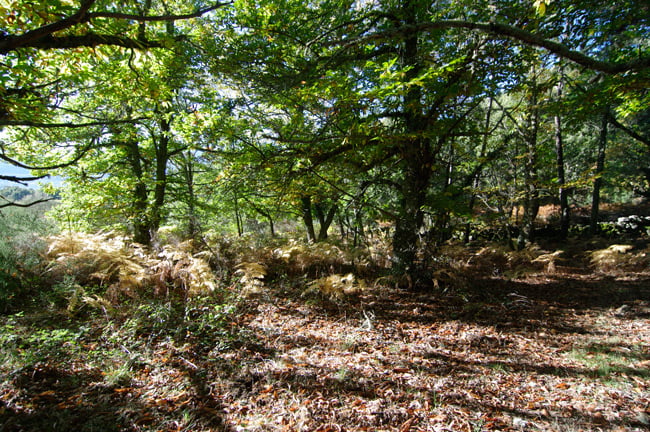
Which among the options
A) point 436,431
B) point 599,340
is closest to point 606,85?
point 599,340

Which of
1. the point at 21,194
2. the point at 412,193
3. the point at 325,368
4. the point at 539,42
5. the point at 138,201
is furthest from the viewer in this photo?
the point at 21,194

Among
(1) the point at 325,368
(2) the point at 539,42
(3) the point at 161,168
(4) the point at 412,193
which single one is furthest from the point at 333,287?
(3) the point at 161,168

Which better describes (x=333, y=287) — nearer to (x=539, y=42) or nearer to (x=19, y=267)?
(x=539, y=42)

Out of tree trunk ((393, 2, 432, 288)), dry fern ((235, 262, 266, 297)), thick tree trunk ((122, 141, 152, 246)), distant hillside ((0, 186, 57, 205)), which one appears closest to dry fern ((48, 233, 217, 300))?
dry fern ((235, 262, 266, 297))

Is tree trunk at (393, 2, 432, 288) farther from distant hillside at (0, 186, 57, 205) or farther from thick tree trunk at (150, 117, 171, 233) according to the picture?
thick tree trunk at (150, 117, 171, 233)

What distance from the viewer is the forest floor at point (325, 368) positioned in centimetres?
252

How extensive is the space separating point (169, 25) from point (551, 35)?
32.3 feet

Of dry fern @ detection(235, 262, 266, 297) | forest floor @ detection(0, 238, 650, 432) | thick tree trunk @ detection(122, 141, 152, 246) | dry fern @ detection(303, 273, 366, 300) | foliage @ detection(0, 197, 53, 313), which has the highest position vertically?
thick tree trunk @ detection(122, 141, 152, 246)

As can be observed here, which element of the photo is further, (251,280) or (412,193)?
(412,193)

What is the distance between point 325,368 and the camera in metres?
3.40

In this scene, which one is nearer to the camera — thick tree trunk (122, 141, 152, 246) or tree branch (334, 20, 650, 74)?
tree branch (334, 20, 650, 74)

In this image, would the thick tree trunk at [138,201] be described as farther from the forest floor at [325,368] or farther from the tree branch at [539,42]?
the tree branch at [539,42]

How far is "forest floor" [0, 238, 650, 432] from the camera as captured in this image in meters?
2.52

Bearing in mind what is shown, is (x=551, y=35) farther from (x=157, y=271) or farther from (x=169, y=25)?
(x=169, y=25)
